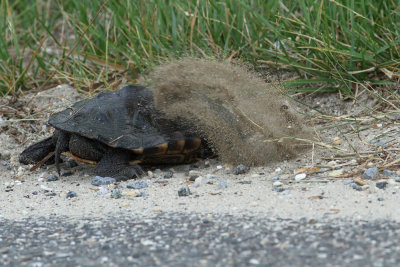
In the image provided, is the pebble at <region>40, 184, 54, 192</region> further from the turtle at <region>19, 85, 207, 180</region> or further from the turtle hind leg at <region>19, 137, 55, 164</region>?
the turtle hind leg at <region>19, 137, 55, 164</region>

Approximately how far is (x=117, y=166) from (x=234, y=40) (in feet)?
5.27

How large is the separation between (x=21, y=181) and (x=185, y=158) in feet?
3.47

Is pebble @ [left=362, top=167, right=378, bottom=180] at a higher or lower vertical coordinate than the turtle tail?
lower

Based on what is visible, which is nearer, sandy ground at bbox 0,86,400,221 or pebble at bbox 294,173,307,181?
sandy ground at bbox 0,86,400,221

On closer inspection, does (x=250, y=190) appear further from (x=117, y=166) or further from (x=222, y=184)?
(x=117, y=166)

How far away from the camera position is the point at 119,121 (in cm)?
355

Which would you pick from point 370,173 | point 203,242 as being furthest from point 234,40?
point 203,242

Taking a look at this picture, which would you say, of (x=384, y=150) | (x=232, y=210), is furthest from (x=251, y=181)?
(x=384, y=150)

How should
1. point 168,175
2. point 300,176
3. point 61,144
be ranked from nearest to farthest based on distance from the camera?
point 300,176 → point 168,175 → point 61,144

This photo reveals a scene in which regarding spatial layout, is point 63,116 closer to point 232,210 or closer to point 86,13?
point 232,210

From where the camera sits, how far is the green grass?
158 inches

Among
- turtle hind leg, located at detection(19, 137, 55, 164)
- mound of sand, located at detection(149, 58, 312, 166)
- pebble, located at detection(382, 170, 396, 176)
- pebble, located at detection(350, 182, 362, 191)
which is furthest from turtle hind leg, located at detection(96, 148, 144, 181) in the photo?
pebble, located at detection(382, 170, 396, 176)

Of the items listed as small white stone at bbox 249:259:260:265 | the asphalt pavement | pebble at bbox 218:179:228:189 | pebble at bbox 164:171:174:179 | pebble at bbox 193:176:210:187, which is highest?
small white stone at bbox 249:259:260:265

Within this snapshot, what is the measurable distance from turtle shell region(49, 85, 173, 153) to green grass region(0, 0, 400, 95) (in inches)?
30.6
